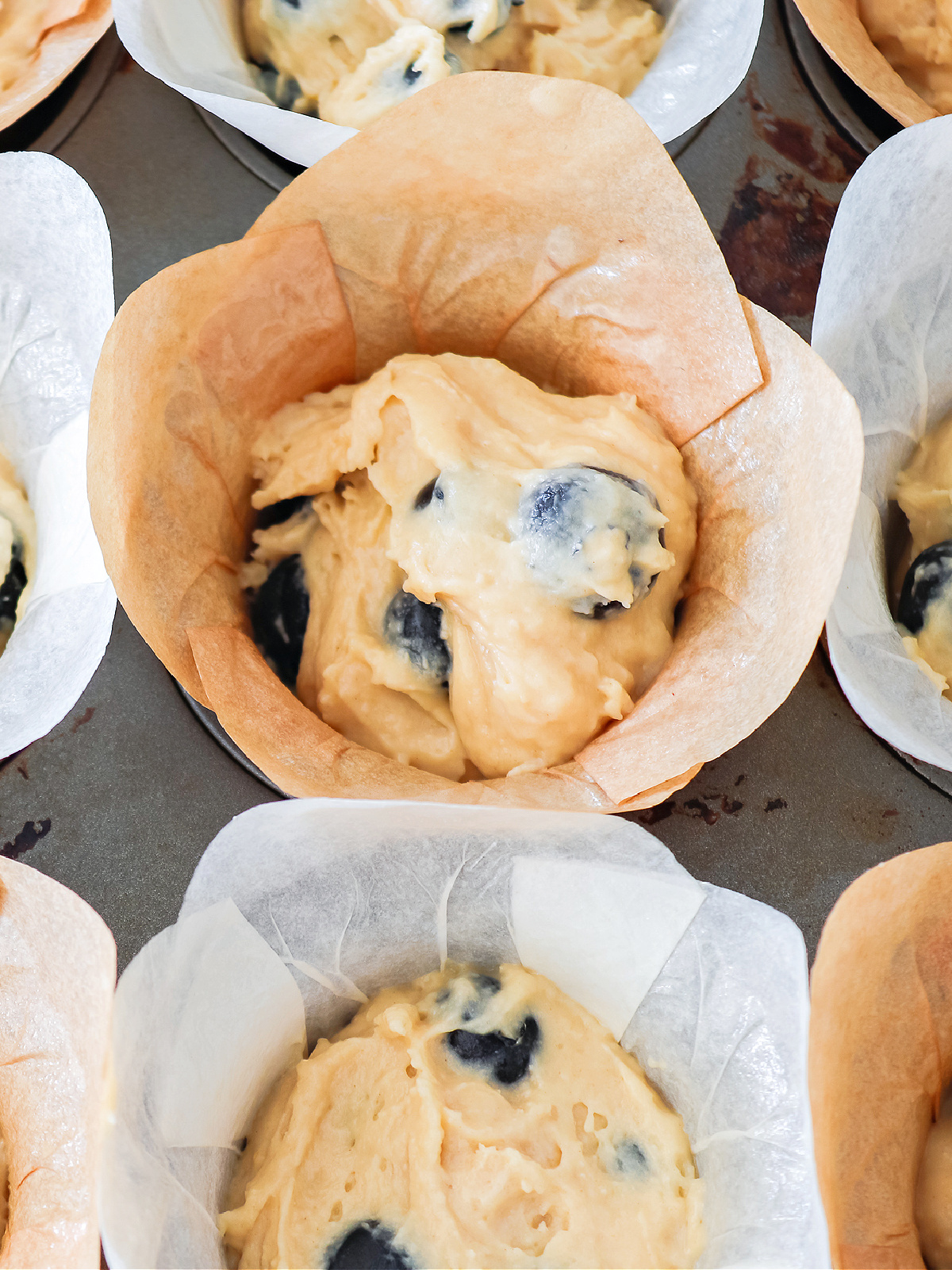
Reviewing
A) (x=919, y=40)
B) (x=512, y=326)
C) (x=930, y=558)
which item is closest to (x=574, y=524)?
(x=512, y=326)

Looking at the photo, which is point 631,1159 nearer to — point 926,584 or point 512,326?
point 926,584

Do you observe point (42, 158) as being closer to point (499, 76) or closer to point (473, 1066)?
point (499, 76)

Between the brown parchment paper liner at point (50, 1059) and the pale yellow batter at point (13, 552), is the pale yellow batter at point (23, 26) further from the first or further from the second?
the brown parchment paper liner at point (50, 1059)

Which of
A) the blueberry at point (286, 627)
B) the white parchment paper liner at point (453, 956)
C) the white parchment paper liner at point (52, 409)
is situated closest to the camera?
the white parchment paper liner at point (453, 956)

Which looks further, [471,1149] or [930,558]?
[930,558]

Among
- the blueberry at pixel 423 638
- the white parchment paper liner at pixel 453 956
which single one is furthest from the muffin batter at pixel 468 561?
the white parchment paper liner at pixel 453 956

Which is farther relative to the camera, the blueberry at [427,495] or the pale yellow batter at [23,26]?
the pale yellow batter at [23,26]

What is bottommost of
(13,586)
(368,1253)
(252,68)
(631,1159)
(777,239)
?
(631,1159)
